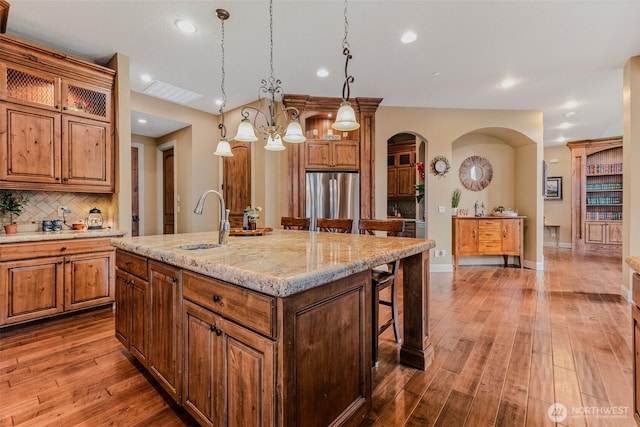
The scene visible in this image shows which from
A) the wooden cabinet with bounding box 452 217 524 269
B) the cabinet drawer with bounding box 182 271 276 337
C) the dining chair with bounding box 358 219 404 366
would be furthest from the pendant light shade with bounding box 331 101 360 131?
the wooden cabinet with bounding box 452 217 524 269

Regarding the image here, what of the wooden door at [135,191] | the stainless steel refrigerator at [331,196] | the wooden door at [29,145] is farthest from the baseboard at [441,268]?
the wooden door at [135,191]

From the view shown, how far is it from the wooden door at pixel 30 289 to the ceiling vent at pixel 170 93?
2600 millimetres

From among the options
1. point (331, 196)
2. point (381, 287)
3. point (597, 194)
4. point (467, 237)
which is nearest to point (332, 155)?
point (331, 196)

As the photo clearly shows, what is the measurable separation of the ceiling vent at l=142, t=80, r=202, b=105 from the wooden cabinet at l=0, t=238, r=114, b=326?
2.32 metres

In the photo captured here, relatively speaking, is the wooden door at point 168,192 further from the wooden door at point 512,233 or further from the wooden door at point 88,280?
the wooden door at point 512,233

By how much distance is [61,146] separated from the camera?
2986 mm

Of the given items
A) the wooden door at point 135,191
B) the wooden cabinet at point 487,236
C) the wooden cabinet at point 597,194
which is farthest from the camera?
the wooden cabinet at point 597,194

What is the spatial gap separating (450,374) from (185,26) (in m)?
3.66

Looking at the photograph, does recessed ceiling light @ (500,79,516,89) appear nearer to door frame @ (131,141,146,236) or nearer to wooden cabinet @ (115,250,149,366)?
wooden cabinet @ (115,250,149,366)

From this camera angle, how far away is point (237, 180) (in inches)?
199

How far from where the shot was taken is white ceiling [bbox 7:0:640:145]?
2543 mm

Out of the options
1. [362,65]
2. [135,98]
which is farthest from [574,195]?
[135,98]

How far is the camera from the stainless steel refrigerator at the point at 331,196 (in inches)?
184

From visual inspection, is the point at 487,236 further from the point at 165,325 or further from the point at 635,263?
the point at 165,325
